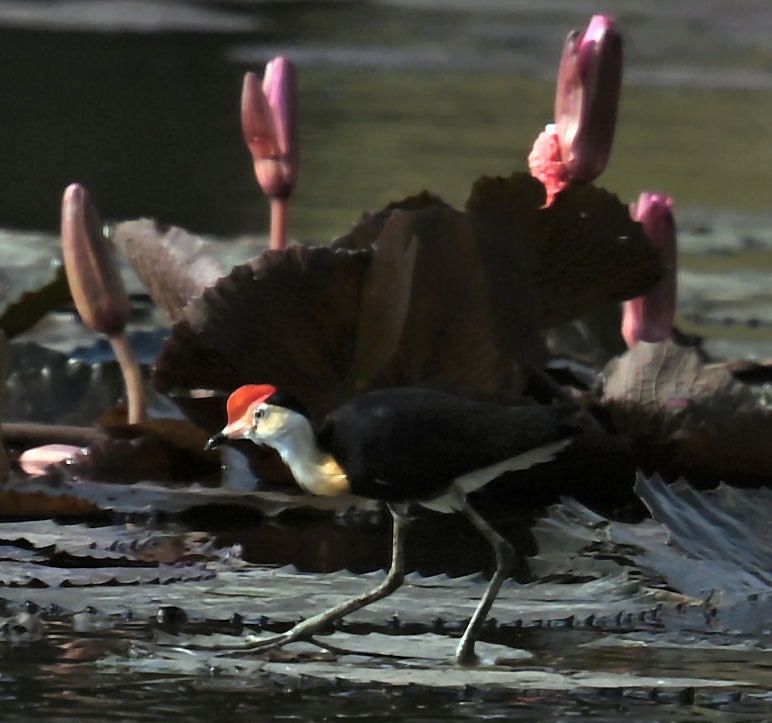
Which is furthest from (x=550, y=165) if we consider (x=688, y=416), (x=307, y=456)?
(x=307, y=456)

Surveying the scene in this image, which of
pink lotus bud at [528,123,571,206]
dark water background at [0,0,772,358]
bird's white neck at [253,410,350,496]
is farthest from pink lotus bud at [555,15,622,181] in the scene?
dark water background at [0,0,772,358]

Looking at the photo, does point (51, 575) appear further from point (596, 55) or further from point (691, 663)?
point (596, 55)

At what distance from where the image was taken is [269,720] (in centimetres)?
131

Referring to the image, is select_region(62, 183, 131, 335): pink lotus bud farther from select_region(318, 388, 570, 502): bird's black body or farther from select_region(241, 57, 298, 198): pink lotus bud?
select_region(318, 388, 570, 502): bird's black body

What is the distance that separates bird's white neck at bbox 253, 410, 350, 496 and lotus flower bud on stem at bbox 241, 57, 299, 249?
0.93 meters

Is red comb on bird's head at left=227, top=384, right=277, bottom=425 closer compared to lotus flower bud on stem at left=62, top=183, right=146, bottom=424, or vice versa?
red comb on bird's head at left=227, top=384, right=277, bottom=425

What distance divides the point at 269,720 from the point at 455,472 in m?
0.29

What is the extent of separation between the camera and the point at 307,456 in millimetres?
1484

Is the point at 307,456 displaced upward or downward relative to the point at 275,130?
downward

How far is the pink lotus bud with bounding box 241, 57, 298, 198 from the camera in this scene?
236 centimetres

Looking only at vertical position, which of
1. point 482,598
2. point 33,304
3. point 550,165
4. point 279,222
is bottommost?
point 482,598

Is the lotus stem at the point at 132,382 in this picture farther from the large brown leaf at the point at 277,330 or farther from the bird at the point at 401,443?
the bird at the point at 401,443

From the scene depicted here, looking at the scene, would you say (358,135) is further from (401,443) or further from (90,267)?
(401,443)

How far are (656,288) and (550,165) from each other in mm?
227
